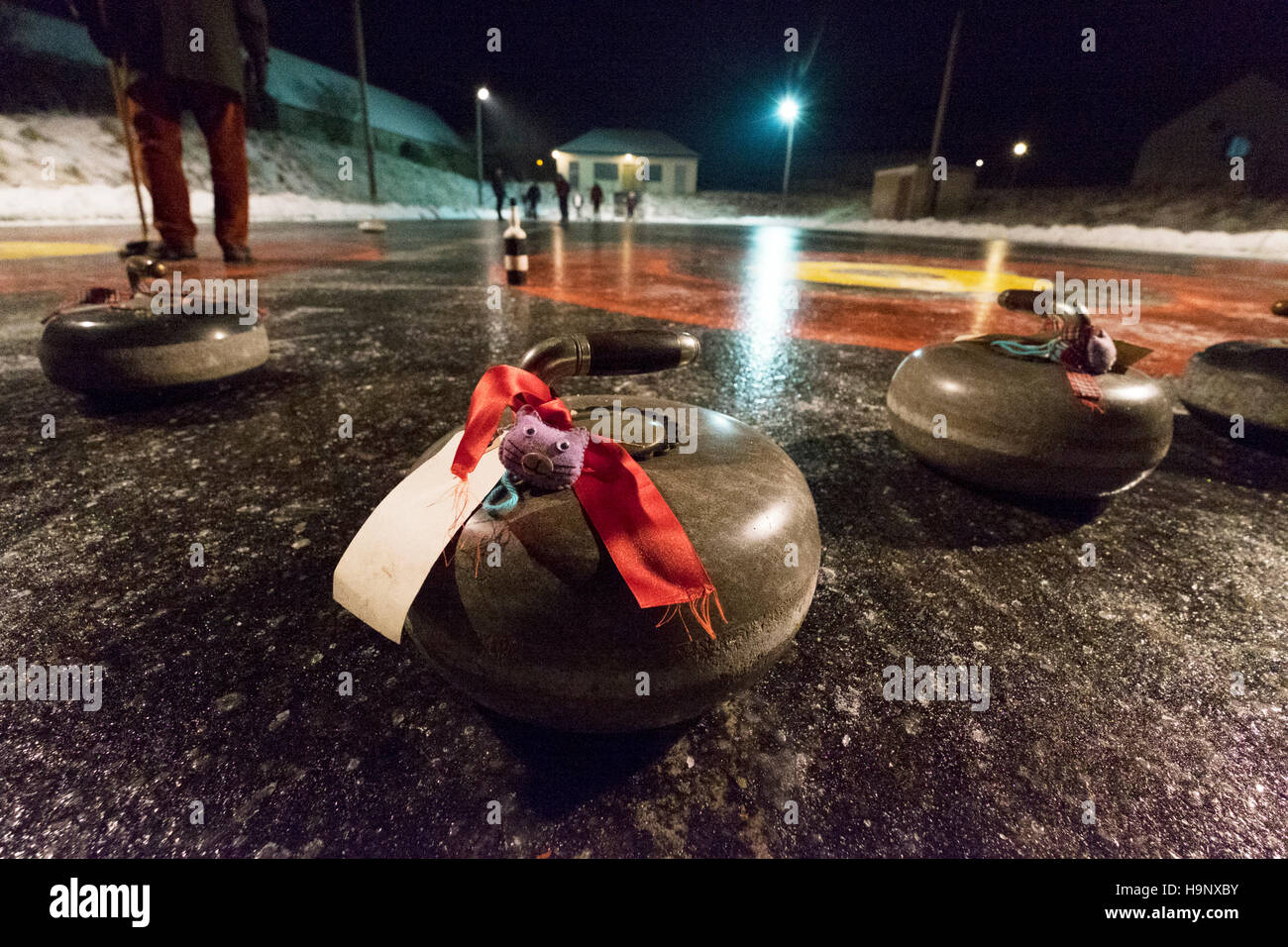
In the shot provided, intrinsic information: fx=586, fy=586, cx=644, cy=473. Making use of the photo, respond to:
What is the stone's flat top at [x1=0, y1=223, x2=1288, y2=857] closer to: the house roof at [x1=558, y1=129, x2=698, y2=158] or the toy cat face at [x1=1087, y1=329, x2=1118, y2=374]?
the toy cat face at [x1=1087, y1=329, x2=1118, y2=374]

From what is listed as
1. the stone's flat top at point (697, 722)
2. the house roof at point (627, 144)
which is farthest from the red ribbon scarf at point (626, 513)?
the house roof at point (627, 144)

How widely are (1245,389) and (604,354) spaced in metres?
3.11

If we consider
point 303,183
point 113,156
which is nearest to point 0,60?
point 113,156

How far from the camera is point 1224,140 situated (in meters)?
25.1

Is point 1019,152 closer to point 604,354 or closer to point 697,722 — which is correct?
point 604,354

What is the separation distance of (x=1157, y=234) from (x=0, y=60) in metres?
36.2

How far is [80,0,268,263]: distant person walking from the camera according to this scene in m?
4.84

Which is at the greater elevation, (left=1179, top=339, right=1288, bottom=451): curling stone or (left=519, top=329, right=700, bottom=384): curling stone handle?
(left=519, top=329, right=700, bottom=384): curling stone handle

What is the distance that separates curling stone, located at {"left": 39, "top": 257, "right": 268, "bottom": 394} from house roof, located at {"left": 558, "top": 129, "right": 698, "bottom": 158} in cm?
4670

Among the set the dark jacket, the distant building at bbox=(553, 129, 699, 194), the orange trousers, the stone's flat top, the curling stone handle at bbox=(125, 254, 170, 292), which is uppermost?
the distant building at bbox=(553, 129, 699, 194)

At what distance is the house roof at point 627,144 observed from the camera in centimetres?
4403

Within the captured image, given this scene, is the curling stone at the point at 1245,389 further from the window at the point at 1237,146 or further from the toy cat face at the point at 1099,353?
the window at the point at 1237,146

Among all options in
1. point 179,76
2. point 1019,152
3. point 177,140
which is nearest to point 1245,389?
point 179,76

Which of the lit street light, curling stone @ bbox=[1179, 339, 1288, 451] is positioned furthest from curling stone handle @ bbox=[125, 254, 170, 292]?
the lit street light
